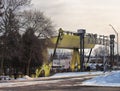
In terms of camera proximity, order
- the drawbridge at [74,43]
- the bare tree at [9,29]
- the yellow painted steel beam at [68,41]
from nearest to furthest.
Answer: the bare tree at [9,29] → the drawbridge at [74,43] → the yellow painted steel beam at [68,41]

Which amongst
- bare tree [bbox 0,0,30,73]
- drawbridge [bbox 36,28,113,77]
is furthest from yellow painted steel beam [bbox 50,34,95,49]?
bare tree [bbox 0,0,30,73]

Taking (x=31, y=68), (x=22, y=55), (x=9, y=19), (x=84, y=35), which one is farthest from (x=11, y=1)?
(x=84, y=35)

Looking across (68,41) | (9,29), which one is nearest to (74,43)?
(68,41)

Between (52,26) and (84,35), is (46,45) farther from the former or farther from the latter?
(84,35)

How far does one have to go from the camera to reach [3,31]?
207ft

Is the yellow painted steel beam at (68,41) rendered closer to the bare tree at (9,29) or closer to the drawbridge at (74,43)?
the drawbridge at (74,43)

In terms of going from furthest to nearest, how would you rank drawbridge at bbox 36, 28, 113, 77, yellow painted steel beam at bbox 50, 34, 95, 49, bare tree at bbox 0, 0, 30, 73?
yellow painted steel beam at bbox 50, 34, 95, 49 < drawbridge at bbox 36, 28, 113, 77 < bare tree at bbox 0, 0, 30, 73

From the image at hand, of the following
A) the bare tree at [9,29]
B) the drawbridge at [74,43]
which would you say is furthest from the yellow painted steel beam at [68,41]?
the bare tree at [9,29]

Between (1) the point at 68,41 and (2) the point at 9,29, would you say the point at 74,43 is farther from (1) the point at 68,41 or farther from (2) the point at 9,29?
(2) the point at 9,29

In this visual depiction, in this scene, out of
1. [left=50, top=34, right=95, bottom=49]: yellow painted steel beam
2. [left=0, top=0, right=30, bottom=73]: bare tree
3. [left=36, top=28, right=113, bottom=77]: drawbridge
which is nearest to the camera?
[left=0, top=0, right=30, bottom=73]: bare tree

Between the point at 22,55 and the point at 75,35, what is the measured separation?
13.5 m

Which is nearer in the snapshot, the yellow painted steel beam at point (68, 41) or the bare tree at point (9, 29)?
the bare tree at point (9, 29)

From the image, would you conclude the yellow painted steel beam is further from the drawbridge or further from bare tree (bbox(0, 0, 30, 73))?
bare tree (bbox(0, 0, 30, 73))

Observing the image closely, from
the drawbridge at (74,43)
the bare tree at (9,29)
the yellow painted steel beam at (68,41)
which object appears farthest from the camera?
the yellow painted steel beam at (68,41)
